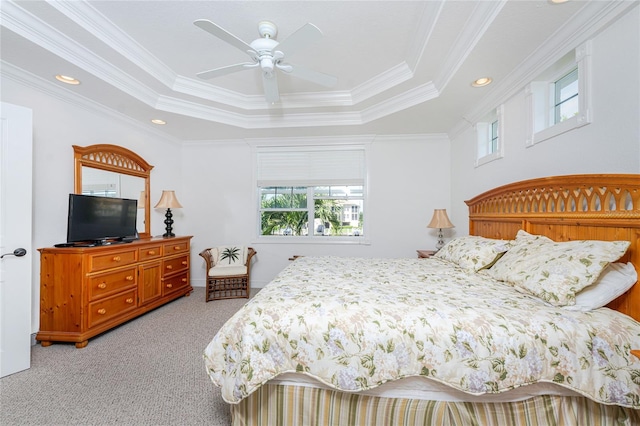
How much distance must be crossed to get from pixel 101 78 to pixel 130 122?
3.78 feet

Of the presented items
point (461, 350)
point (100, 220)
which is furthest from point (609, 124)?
point (100, 220)

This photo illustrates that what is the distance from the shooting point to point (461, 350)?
120 centimetres

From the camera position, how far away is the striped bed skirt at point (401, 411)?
1.24 m

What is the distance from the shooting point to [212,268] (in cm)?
377

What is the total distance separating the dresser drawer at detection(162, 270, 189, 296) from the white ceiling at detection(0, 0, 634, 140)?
227cm

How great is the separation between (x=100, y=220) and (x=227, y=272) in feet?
5.34

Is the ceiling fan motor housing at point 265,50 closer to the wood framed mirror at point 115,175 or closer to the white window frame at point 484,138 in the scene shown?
the wood framed mirror at point 115,175

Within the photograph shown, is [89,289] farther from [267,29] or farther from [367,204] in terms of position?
[367,204]

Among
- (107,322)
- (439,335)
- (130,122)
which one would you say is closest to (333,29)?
(439,335)

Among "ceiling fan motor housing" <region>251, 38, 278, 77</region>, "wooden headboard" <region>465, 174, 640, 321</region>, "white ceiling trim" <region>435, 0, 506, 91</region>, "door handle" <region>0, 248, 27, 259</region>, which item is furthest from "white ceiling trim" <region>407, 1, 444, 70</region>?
"door handle" <region>0, 248, 27, 259</region>

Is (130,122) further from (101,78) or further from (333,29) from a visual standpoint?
(333,29)

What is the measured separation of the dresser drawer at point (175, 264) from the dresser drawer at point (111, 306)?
0.54m

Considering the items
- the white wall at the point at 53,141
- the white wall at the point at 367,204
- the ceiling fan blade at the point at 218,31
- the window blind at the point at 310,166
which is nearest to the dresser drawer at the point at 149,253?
the white wall at the point at 53,141

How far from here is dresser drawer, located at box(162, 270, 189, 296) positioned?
3.48 m
